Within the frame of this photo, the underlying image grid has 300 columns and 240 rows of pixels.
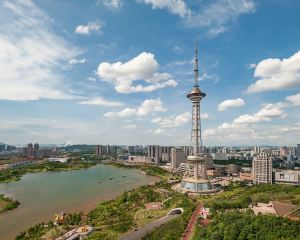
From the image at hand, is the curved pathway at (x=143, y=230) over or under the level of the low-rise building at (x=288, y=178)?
under

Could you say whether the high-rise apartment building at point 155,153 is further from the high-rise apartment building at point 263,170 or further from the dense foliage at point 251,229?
the dense foliage at point 251,229

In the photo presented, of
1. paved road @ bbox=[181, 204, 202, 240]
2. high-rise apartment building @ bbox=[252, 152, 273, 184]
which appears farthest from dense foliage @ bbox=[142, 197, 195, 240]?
high-rise apartment building @ bbox=[252, 152, 273, 184]

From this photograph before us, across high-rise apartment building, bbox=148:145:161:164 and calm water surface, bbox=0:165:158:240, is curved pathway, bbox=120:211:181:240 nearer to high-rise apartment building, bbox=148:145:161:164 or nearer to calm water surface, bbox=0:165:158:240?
calm water surface, bbox=0:165:158:240

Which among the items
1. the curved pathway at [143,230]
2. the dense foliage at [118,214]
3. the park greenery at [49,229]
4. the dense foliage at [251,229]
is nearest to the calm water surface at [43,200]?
the park greenery at [49,229]

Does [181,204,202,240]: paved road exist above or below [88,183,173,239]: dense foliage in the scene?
above

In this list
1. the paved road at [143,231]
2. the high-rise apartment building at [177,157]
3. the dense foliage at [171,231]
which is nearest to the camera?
the dense foliage at [171,231]

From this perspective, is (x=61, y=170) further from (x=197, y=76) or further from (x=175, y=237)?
(x=175, y=237)
